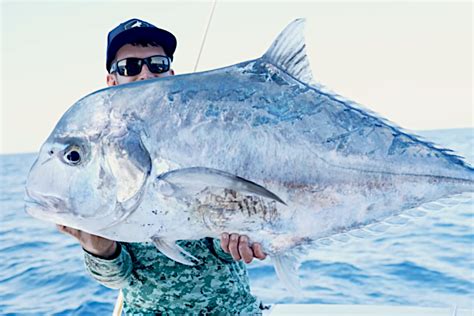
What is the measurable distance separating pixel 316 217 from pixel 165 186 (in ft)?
1.75

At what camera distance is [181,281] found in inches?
107

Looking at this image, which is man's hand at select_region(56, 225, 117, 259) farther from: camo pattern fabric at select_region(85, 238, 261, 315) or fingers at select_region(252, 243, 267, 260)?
fingers at select_region(252, 243, 267, 260)

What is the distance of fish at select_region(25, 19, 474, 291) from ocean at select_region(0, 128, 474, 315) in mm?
4312

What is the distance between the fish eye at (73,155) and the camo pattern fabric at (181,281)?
86 centimetres

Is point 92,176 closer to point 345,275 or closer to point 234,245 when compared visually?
point 234,245

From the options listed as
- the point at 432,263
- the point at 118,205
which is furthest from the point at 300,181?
the point at 432,263

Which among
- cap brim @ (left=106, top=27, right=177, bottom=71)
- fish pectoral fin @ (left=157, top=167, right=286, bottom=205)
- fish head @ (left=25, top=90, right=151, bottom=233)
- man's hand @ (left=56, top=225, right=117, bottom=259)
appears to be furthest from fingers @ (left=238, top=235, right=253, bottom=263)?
cap brim @ (left=106, top=27, right=177, bottom=71)

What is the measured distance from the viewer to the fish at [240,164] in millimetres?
1893

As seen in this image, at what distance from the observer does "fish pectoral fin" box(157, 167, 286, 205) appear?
1.84m

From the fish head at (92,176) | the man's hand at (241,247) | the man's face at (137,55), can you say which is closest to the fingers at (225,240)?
the man's hand at (241,247)

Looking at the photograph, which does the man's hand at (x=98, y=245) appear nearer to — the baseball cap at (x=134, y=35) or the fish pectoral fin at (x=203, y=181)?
the fish pectoral fin at (x=203, y=181)

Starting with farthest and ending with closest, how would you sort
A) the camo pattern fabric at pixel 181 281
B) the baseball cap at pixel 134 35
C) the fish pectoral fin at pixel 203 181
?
the baseball cap at pixel 134 35, the camo pattern fabric at pixel 181 281, the fish pectoral fin at pixel 203 181

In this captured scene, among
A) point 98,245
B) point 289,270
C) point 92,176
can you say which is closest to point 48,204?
point 92,176

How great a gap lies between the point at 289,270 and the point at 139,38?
4.80ft
